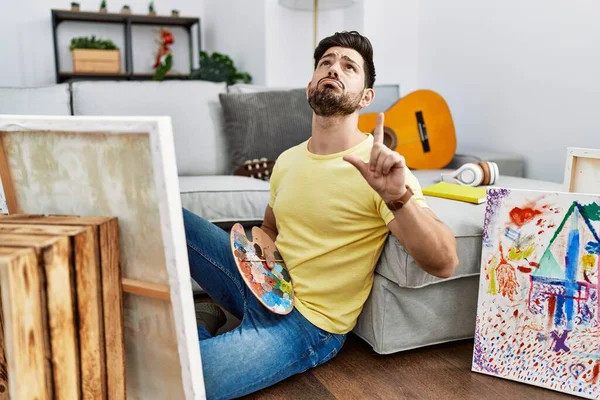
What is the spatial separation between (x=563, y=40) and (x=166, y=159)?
2.18 metres

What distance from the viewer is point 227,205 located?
1994 mm

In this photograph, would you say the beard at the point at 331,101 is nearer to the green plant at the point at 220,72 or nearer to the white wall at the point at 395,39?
the white wall at the point at 395,39

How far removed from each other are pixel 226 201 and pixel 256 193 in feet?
0.39

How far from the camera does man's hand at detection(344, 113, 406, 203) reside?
104cm

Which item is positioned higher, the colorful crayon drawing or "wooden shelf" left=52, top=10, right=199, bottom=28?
"wooden shelf" left=52, top=10, right=199, bottom=28

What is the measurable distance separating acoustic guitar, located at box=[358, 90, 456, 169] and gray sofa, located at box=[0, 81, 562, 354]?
108 millimetres

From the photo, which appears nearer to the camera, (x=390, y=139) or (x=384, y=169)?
(x=384, y=169)

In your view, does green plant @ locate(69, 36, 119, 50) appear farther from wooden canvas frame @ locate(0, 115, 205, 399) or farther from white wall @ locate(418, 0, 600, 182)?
wooden canvas frame @ locate(0, 115, 205, 399)

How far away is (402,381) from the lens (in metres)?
1.41

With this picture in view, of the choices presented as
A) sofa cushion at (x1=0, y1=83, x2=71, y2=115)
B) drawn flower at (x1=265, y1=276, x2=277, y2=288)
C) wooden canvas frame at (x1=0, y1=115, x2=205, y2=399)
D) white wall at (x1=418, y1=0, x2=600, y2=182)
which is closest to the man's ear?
drawn flower at (x1=265, y1=276, x2=277, y2=288)

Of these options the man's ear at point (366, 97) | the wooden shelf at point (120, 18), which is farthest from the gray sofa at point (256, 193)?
the wooden shelf at point (120, 18)

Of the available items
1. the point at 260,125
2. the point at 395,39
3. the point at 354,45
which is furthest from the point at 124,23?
the point at 354,45

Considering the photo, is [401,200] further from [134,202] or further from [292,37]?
[292,37]

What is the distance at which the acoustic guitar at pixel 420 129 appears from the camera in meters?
2.64
